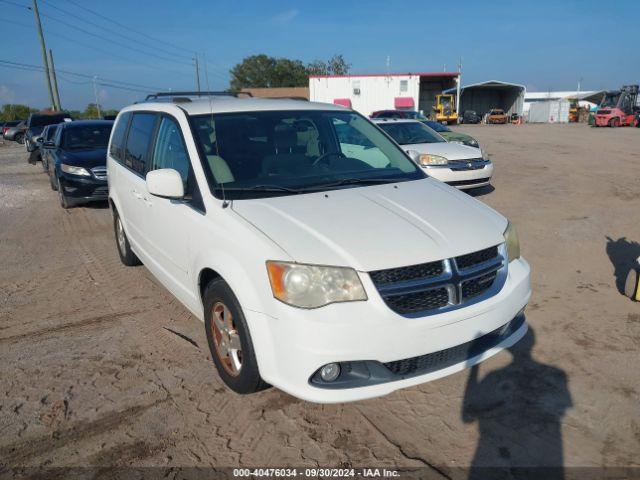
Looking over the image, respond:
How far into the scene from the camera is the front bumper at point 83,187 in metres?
8.93

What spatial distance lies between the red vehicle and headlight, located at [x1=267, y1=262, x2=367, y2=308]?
136ft

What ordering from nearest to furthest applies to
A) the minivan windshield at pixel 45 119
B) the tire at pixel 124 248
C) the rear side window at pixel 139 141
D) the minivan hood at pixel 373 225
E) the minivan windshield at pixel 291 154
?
1. the minivan hood at pixel 373 225
2. the minivan windshield at pixel 291 154
3. the rear side window at pixel 139 141
4. the tire at pixel 124 248
5. the minivan windshield at pixel 45 119

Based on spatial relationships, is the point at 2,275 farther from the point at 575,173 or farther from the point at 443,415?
the point at 575,173

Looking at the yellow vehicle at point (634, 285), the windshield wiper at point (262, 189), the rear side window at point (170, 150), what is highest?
the rear side window at point (170, 150)

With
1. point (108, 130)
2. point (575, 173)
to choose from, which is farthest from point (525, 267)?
point (575, 173)

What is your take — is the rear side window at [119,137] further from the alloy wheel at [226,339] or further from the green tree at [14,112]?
the green tree at [14,112]

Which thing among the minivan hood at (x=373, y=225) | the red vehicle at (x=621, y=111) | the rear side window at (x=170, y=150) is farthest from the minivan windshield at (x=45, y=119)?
the red vehicle at (x=621, y=111)

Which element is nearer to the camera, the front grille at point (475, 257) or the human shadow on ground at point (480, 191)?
the front grille at point (475, 257)

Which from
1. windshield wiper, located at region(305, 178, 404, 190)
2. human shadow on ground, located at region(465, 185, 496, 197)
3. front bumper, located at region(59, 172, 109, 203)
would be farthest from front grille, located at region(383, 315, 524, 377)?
front bumper, located at region(59, 172, 109, 203)

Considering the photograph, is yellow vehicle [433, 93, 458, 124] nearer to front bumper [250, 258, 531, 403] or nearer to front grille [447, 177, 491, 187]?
front grille [447, 177, 491, 187]

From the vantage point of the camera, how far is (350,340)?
2.45m

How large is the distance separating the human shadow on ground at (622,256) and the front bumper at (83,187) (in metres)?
8.12

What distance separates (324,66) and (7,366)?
8893 cm

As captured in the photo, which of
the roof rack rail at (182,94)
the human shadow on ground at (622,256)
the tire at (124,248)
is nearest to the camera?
the roof rack rail at (182,94)
